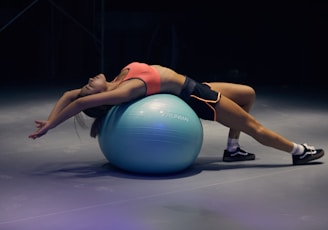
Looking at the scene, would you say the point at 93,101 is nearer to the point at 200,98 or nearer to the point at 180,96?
the point at 180,96

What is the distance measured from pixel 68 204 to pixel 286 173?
147cm

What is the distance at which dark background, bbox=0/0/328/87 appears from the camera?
29.3 feet

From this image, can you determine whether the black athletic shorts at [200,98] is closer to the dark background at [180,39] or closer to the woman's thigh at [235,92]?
the woman's thigh at [235,92]

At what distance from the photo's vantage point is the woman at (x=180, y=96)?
3734mm

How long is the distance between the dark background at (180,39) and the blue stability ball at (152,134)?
4.91 meters

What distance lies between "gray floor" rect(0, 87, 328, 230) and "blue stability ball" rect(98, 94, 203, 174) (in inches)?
4.1

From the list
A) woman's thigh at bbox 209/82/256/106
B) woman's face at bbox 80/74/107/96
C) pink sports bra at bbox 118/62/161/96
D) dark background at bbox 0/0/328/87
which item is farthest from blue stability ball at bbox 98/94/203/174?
dark background at bbox 0/0/328/87

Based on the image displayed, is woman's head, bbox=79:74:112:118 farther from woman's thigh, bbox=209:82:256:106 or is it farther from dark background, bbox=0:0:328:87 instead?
dark background, bbox=0:0:328:87

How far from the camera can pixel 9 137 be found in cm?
506

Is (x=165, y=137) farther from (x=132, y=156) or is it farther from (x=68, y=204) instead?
(x=68, y=204)

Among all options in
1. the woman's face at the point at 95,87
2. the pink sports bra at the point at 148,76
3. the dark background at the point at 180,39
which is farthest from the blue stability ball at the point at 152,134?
the dark background at the point at 180,39

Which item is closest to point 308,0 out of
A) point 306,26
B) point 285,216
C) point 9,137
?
point 306,26

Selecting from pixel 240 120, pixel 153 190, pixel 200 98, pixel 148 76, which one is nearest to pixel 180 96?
pixel 200 98

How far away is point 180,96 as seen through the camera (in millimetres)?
4031
